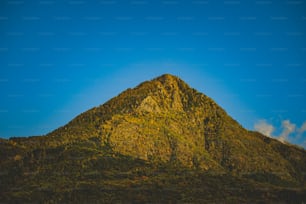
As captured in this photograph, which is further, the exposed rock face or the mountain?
the exposed rock face

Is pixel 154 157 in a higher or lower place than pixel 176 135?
lower

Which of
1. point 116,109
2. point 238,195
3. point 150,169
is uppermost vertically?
point 116,109

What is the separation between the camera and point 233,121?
144750mm

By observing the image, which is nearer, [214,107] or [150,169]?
[150,169]

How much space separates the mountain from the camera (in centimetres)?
9938

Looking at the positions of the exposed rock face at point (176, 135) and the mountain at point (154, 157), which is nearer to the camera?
the mountain at point (154, 157)

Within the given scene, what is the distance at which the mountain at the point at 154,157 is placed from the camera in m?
99.4

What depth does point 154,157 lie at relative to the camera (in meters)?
119

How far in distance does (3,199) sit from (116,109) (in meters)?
49.3

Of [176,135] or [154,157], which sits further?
[176,135]

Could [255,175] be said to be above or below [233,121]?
below

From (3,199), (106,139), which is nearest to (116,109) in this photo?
(106,139)

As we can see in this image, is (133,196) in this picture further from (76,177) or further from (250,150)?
(250,150)

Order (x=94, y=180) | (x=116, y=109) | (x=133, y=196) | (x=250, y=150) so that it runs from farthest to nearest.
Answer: (x=116, y=109) → (x=250, y=150) → (x=94, y=180) → (x=133, y=196)
